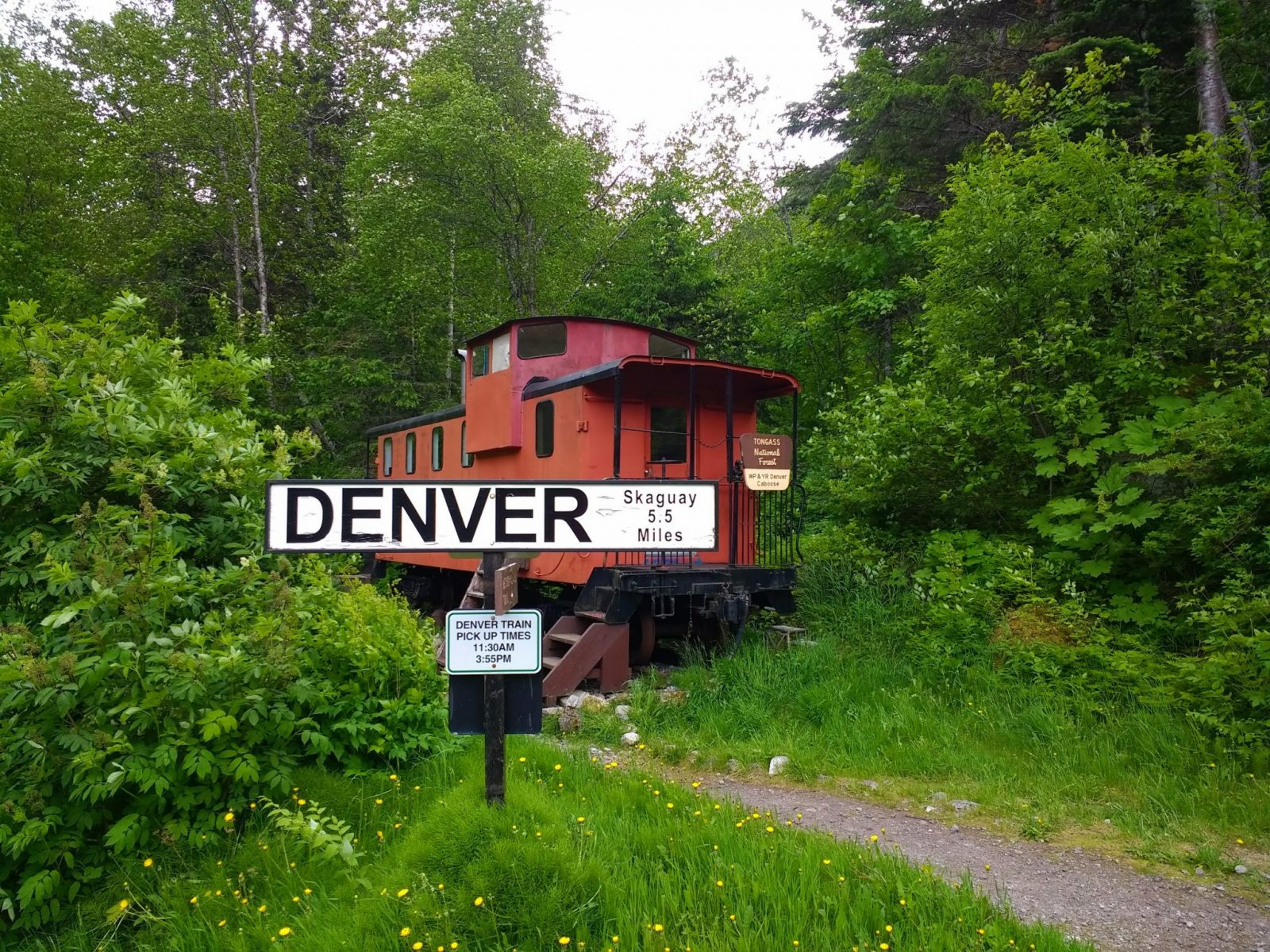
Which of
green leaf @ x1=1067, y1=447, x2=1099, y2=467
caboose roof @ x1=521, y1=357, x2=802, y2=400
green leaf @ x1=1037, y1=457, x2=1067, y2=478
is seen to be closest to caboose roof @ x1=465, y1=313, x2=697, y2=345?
caboose roof @ x1=521, y1=357, x2=802, y2=400

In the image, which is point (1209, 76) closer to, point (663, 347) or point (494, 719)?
point (663, 347)

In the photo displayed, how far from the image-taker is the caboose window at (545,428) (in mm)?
9141

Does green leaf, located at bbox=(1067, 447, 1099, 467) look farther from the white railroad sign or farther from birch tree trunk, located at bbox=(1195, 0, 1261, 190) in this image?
the white railroad sign

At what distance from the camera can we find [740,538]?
29.5 feet

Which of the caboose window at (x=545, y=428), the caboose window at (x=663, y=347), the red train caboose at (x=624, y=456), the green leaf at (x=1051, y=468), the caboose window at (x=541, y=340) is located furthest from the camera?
the caboose window at (x=663, y=347)

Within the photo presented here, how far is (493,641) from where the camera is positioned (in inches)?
128

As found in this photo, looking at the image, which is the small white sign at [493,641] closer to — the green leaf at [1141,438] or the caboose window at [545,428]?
the green leaf at [1141,438]

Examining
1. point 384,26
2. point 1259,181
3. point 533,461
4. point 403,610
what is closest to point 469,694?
A: point 403,610

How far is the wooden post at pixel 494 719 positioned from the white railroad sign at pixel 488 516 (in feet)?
0.32

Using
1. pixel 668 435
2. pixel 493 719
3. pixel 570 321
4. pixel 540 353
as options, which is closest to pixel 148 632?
pixel 493 719

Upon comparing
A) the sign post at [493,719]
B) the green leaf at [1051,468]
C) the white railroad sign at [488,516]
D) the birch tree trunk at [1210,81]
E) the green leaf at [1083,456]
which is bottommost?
the sign post at [493,719]

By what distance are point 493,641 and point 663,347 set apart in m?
7.63

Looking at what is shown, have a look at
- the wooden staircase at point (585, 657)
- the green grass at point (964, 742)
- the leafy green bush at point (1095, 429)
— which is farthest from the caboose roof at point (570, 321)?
the green grass at point (964, 742)

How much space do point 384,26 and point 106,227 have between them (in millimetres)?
9821
